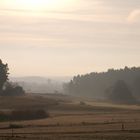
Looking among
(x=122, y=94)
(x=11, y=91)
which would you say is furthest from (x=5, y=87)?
(x=122, y=94)

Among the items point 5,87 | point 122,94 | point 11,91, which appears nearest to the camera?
point 11,91

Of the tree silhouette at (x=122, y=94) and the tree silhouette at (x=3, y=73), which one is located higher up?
the tree silhouette at (x=3, y=73)

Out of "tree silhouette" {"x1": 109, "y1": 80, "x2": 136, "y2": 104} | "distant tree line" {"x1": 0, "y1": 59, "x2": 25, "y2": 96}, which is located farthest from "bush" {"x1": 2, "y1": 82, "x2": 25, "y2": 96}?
"tree silhouette" {"x1": 109, "y1": 80, "x2": 136, "y2": 104}

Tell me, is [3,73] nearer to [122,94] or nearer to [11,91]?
[11,91]

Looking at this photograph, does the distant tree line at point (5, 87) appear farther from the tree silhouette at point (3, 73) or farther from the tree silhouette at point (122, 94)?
the tree silhouette at point (122, 94)

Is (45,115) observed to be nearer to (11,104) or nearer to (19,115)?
(19,115)

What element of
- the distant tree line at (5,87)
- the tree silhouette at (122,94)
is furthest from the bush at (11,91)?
the tree silhouette at (122,94)

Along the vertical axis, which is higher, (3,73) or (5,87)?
(3,73)

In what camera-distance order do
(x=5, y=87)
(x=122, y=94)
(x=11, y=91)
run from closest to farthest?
(x=11, y=91) < (x=5, y=87) < (x=122, y=94)

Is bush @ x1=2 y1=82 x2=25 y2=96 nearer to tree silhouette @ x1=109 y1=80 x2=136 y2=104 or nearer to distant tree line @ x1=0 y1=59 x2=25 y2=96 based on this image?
distant tree line @ x1=0 y1=59 x2=25 y2=96

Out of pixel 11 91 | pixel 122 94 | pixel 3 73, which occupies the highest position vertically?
pixel 3 73

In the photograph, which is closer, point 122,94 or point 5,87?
point 5,87

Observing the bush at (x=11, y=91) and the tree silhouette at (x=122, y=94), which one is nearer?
the bush at (x=11, y=91)

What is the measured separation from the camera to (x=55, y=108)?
421 feet
